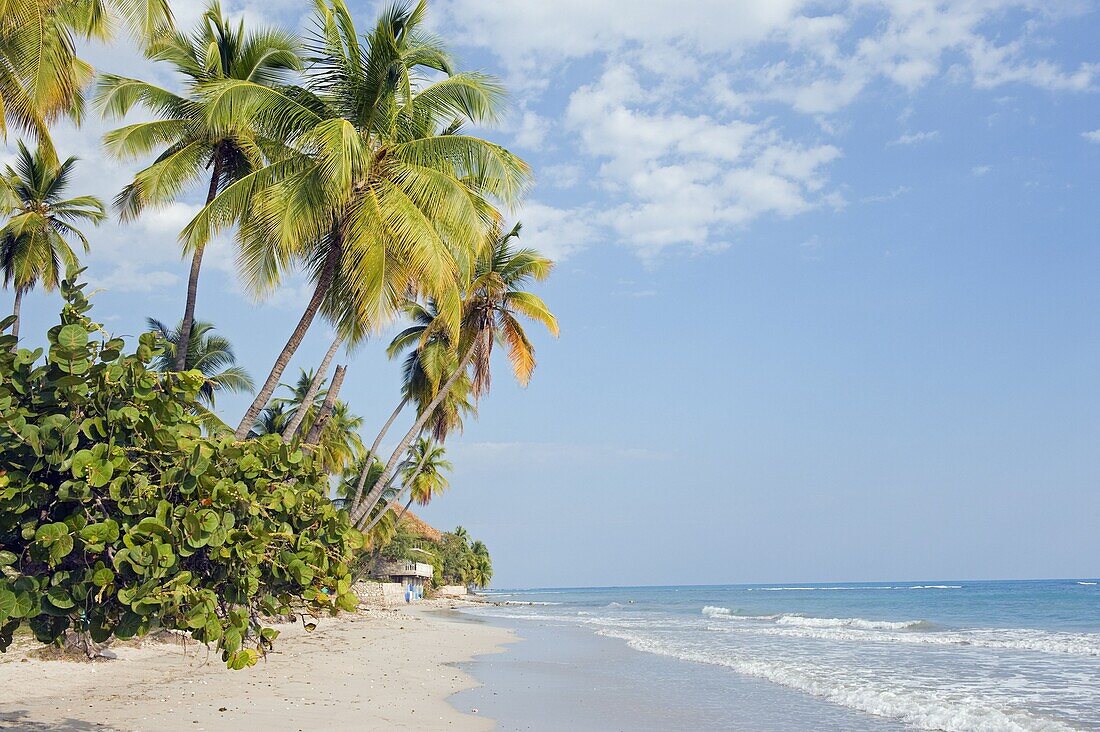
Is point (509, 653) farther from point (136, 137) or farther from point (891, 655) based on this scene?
point (136, 137)

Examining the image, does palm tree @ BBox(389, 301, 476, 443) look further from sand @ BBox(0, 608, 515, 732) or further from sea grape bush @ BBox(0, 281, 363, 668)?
sea grape bush @ BBox(0, 281, 363, 668)

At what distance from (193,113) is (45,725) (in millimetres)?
8506

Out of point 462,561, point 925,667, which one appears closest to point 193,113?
point 925,667

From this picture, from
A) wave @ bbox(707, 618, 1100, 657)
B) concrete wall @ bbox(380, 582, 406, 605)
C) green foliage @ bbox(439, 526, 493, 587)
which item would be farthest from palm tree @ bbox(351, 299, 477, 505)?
green foliage @ bbox(439, 526, 493, 587)

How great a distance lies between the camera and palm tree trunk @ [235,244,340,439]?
1041cm

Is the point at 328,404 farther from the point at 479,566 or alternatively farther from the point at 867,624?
the point at 479,566

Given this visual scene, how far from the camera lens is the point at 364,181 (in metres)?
11.0

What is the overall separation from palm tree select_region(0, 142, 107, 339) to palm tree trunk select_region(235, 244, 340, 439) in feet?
Answer: 37.6

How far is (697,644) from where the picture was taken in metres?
22.2

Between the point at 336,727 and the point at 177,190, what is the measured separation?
787cm

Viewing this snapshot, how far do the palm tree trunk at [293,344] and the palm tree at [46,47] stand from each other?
3.39 metres

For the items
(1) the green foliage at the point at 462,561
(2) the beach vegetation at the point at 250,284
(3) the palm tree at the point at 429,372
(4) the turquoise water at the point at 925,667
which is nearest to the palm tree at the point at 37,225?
(2) the beach vegetation at the point at 250,284

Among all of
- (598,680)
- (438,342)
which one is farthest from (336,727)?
(438,342)

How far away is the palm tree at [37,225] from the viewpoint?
64.4ft
